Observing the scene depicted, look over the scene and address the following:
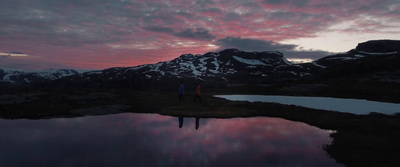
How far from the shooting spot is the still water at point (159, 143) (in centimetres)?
1416

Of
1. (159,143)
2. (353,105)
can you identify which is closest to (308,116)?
(353,105)

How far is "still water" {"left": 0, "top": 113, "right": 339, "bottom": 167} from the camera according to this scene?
14156 mm

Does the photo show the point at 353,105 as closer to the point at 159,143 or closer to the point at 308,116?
the point at 308,116

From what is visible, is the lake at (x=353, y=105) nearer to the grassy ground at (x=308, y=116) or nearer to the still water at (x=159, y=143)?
the grassy ground at (x=308, y=116)

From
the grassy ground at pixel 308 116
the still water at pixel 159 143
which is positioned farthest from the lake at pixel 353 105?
the still water at pixel 159 143

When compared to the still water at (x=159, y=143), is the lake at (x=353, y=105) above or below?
above

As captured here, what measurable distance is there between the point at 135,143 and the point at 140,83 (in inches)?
6017

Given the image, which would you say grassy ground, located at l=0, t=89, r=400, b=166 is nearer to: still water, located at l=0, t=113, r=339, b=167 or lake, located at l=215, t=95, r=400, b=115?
still water, located at l=0, t=113, r=339, b=167

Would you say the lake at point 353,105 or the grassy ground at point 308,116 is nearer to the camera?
the grassy ground at point 308,116

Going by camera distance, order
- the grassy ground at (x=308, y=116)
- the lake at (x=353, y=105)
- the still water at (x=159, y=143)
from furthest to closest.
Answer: the lake at (x=353, y=105) → the grassy ground at (x=308, y=116) → the still water at (x=159, y=143)

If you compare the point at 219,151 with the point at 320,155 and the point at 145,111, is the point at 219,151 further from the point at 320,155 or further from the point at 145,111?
the point at 145,111

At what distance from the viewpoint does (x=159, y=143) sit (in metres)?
17.5

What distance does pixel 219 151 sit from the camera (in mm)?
15992

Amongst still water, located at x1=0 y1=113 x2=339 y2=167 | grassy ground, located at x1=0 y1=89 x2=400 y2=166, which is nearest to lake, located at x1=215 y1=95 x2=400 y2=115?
grassy ground, located at x1=0 y1=89 x2=400 y2=166
